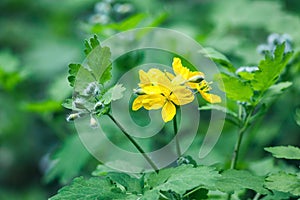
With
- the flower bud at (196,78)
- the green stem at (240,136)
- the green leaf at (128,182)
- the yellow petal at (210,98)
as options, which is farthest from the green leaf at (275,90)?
the green leaf at (128,182)

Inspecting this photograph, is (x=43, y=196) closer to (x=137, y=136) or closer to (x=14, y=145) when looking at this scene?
(x=14, y=145)

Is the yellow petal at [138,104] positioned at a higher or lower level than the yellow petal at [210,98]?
higher

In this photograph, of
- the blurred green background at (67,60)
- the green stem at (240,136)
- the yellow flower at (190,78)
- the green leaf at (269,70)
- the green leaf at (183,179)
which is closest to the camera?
the green leaf at (183,179)

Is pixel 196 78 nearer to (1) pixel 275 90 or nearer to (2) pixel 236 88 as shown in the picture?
(2) pixel 236 88

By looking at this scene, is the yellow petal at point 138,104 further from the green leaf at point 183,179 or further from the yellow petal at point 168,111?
the green leaf at point 183,179

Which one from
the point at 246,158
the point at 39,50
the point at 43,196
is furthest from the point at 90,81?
the point at 39,50

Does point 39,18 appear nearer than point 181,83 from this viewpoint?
No
